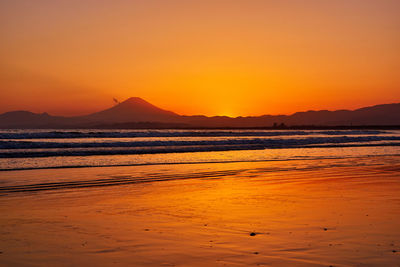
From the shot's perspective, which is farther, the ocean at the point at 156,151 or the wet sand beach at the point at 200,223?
the ocean at the point at 156,151

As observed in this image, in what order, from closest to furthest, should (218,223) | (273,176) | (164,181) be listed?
(218,223) → (164,181) → (273,176)

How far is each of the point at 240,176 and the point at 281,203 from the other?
5.68 m

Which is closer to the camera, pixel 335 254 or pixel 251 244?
pixel 335 254

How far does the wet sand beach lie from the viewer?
221 inches

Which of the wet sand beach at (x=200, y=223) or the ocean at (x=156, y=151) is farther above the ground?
the wet sand beach at (x=200, y=223)

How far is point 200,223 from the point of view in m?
7.55

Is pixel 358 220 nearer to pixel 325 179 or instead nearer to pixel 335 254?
pixel 335 254

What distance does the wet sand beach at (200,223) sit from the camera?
5.62m

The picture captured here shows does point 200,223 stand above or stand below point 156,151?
above

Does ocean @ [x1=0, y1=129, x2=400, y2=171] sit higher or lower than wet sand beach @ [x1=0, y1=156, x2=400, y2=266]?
lower

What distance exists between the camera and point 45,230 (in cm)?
704

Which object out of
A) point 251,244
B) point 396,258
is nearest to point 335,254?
point 396,258

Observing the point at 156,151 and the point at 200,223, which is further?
the point at 156,151

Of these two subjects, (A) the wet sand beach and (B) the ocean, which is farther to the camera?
(B) the ocean
